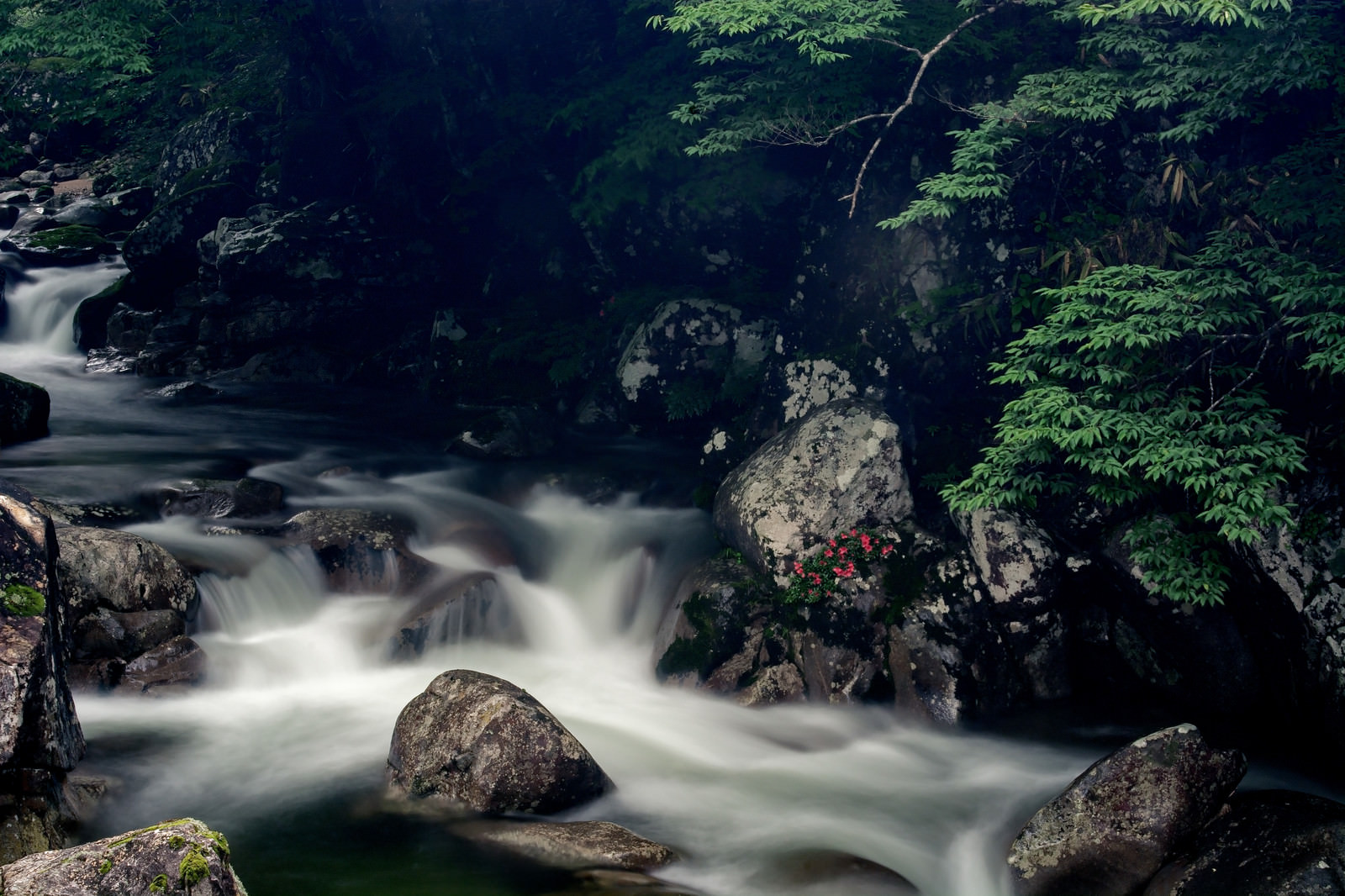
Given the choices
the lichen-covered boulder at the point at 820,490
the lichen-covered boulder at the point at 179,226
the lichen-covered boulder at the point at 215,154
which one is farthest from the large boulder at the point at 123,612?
the lichen-covered boulder at the point at 215,154

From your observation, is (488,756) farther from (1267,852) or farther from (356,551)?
(1267,852)

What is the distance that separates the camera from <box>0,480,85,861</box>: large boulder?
18.8ft

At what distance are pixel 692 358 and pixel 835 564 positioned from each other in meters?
5.88

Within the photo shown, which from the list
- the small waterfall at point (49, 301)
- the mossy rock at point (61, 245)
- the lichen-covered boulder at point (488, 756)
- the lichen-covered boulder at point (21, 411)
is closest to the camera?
the lichen-covered boulder at point (488, 756)

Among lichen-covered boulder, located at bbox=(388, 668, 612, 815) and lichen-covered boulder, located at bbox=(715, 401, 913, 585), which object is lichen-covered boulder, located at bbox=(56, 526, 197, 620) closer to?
lichen-covered boulder, located at bbox=(388, 668, 612, 815)

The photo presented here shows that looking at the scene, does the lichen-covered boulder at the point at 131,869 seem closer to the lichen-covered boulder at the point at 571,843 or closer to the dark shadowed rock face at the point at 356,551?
the lichen-covered boulder at the point at 571,843

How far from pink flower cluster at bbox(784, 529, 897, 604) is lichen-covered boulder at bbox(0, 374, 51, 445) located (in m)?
10.7

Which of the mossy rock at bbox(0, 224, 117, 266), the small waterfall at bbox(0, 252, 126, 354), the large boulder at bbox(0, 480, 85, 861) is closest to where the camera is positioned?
the large boulder at bbox(0, 480, 85, 861)

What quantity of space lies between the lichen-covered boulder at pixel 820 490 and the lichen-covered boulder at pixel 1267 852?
4.82 metres

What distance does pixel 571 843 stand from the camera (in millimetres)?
6980

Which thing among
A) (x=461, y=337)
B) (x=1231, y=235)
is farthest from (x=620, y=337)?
(x=1231, y=235)

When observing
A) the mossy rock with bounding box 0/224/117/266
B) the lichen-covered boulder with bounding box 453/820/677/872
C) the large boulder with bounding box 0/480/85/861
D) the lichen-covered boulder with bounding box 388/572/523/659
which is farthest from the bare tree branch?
the mossy rock with bounding box 0/224/117/266

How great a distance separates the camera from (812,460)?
1141cm

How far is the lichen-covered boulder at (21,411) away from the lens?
44.2ft
